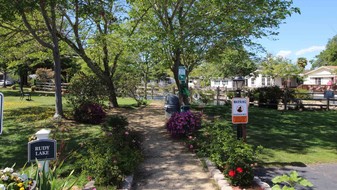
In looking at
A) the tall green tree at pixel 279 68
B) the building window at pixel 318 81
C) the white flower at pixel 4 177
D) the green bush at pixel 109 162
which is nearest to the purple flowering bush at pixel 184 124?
the green bush at pixel 109 162

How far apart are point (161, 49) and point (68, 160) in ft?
18.9

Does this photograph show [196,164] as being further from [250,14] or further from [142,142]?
[250,14]

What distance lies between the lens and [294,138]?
9.89m

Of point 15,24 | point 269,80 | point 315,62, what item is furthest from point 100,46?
point 315,62

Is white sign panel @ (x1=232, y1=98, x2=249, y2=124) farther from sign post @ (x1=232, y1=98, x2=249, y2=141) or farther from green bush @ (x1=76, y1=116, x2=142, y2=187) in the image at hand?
green bush @ (x1=76, y1=116, x2=142, y2=187)

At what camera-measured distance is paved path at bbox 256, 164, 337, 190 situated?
5.87 m

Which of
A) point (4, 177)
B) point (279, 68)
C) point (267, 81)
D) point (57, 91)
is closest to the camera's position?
point (4, 177)

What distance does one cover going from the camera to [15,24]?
13797 mm

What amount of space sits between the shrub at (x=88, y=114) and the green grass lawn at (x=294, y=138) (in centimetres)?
516

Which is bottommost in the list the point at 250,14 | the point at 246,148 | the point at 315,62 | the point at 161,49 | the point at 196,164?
the point at 196,164

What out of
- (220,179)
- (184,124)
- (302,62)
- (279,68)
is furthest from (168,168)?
(302,62)

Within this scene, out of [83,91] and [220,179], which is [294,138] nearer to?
[220,179]

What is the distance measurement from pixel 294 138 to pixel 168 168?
4.90 metres

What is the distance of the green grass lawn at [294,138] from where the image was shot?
7.60 meters
